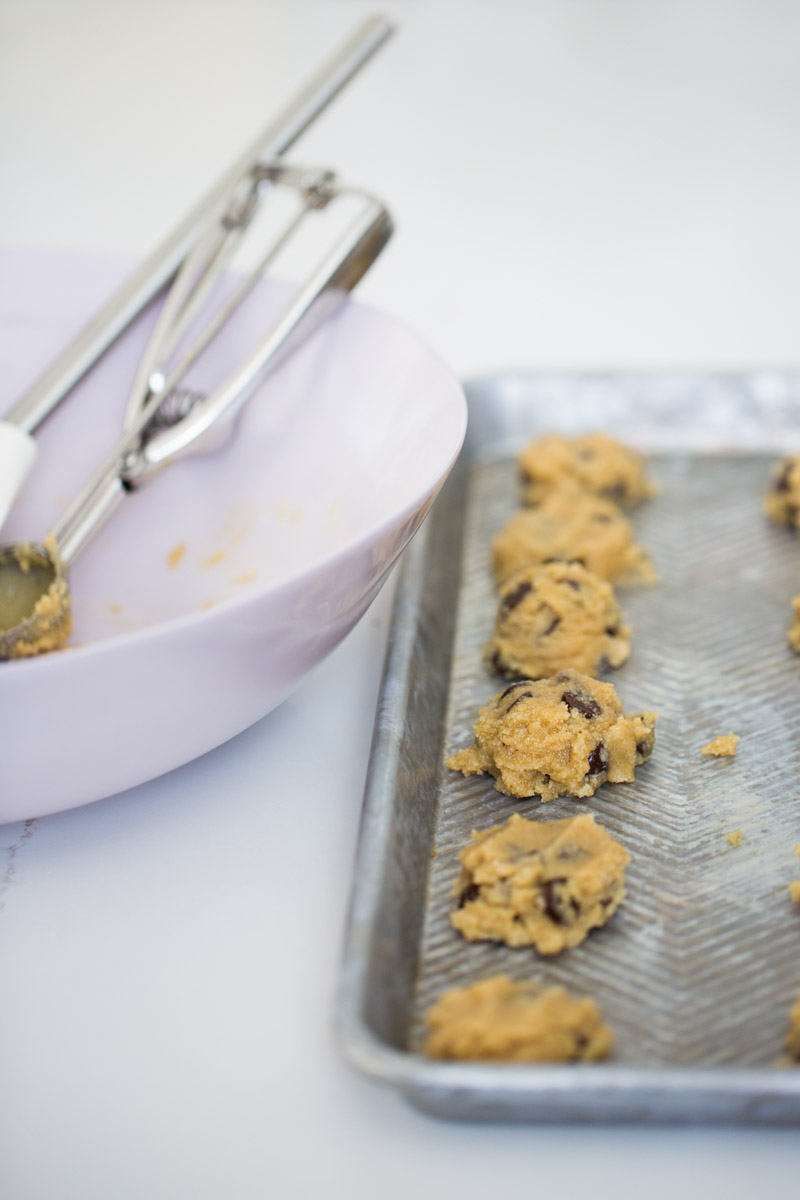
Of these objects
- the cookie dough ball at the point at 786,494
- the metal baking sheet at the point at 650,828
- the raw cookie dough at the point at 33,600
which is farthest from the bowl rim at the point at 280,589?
the cookie dough ball at the point at 786,494

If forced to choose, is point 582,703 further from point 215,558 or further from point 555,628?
point 215,558

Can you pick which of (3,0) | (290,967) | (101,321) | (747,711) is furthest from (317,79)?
(3,0)

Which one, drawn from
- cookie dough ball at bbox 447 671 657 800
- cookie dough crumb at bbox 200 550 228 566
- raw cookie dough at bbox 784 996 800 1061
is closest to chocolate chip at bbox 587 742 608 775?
cookie dough ball at bbox 447 671 657 800

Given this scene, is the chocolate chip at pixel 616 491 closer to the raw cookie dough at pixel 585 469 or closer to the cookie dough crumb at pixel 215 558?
the raw cookie dough at pixel 585 469

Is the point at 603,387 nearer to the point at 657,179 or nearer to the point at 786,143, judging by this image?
the point at 657,179

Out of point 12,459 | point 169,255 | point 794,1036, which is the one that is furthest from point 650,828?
point 169,255

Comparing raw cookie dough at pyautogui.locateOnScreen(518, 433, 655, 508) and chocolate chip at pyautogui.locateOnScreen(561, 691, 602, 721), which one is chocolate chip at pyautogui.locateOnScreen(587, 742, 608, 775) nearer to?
chocolate chip at pyautogui.locateOnScreen(561, 691, 602, 721)
